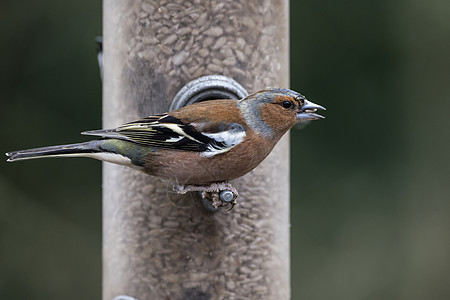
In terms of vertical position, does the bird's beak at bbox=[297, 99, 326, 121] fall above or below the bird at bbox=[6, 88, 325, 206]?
above

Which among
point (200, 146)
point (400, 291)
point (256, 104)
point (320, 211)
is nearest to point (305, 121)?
point (256, 104)

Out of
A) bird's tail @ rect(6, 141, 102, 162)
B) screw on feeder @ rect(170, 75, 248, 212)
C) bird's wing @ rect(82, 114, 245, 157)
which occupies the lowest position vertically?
bird's tail @ rect(6, 141, 102, 162)

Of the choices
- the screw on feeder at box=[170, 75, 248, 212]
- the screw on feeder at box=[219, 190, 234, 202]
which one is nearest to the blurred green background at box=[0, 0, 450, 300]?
the screw on feeder at box=[170, 75, 248, 212]

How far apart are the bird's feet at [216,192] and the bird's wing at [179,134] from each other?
0.65ft

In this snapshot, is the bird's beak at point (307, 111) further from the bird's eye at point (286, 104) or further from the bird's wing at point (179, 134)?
the bird's wing at point (179, 134)

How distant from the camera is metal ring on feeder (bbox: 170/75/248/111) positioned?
4.45 metres

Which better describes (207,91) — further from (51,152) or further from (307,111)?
(51,152)

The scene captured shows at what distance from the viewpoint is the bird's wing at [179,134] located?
4.14 metres

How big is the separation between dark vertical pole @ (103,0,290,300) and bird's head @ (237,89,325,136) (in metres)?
0.45

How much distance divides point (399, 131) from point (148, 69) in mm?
4405

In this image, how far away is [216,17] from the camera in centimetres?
461

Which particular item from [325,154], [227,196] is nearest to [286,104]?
[227,196]

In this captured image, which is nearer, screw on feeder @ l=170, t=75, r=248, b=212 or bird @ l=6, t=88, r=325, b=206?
bird @ l=6, t=88, r=325, b=206

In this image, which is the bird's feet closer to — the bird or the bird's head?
the bird
